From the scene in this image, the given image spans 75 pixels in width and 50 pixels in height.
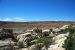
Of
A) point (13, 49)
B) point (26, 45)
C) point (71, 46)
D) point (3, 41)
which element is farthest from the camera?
point (26, 45)

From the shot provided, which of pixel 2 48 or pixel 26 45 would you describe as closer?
pixel 2 48

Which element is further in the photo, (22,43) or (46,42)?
(22,43)

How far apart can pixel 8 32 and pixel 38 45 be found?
13.8m

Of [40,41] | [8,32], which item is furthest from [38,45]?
[8,32]

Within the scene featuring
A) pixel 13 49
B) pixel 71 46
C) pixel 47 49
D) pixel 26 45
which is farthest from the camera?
pixel 26 45

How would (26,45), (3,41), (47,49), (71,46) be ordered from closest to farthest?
(71,46), (47,49), (3,41), (26,45)

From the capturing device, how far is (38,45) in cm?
3494

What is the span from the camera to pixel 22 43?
4509 cm

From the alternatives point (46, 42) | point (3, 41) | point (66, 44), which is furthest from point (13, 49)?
point (66, 44)

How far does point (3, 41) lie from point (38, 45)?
9.71 meters

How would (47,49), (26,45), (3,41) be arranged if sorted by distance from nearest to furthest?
(47,49) → (3,41) → (26,45)

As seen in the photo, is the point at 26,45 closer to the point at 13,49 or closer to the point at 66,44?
the point at 13,49

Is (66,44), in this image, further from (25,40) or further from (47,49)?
(25,40)

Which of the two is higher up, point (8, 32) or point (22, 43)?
point (8, 32)
